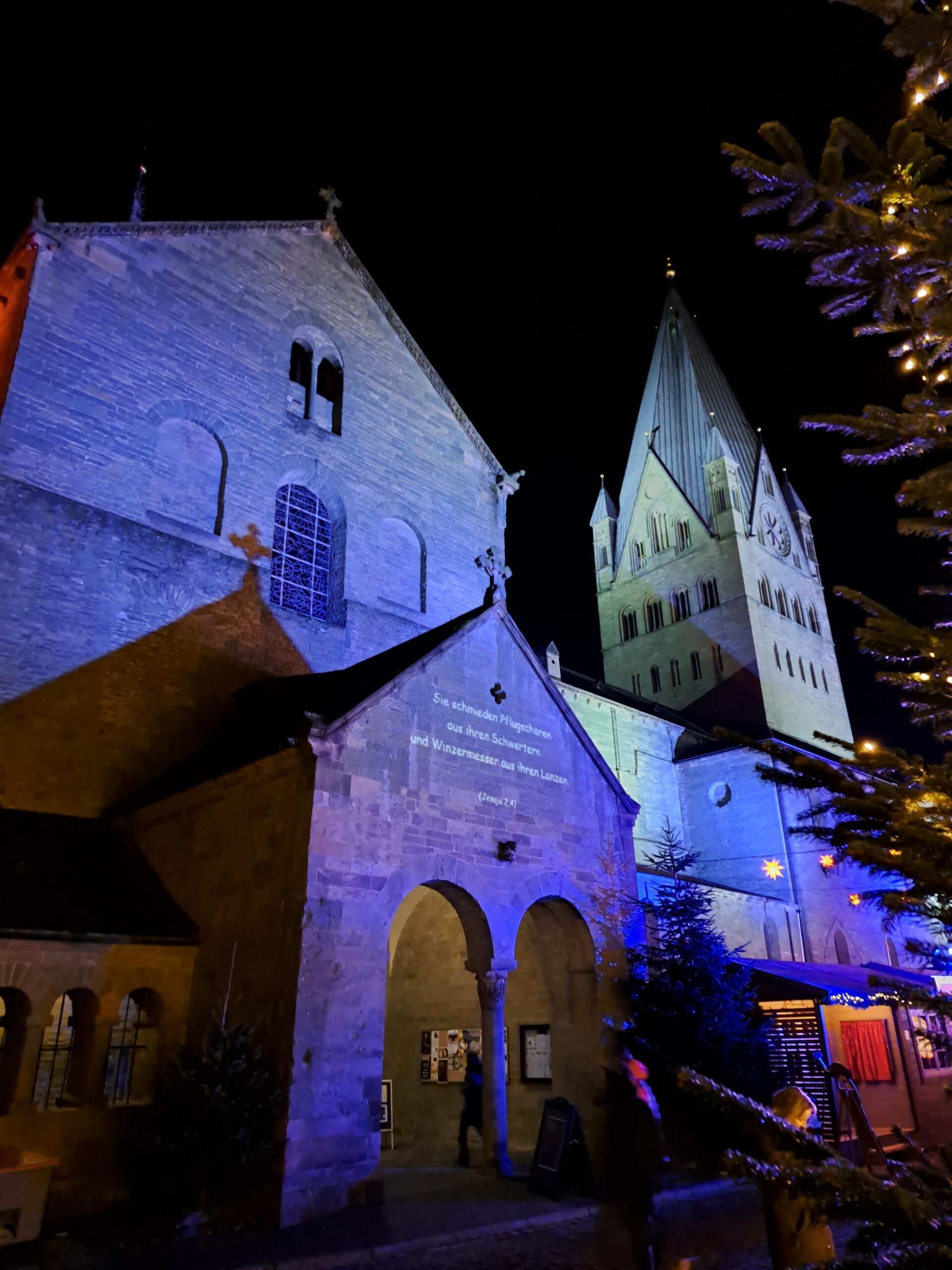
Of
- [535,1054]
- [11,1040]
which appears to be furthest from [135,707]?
[535,1054]

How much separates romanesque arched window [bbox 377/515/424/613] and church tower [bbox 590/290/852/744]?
28.5 metres

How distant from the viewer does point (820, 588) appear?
5622 cm

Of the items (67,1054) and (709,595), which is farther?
(709,595)

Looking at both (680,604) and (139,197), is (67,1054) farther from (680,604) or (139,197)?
(680,604)

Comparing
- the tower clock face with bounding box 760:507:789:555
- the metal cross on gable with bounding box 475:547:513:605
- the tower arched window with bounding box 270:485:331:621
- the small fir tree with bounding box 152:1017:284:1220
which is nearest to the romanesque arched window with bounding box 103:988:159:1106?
the small fir tree with bounding box 152:1017:284:1220

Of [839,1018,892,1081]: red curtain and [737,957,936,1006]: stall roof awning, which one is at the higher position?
[737,957,936,1006]: stall roof awning

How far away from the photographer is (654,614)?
175 feet

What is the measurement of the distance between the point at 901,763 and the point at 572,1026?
1038 centimetres

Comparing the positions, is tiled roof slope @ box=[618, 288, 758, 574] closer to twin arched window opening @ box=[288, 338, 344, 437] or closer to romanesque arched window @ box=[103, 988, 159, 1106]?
twin arched window opening @ box=[288, 338, 344, 437]

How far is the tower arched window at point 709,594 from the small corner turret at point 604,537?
289 inches

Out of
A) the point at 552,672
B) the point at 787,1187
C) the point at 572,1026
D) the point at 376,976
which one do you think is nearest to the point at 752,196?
the point at 787,1187

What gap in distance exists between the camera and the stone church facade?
34.4 ft

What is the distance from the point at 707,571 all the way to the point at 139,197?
1480 inches

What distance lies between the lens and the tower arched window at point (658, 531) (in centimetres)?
5391
